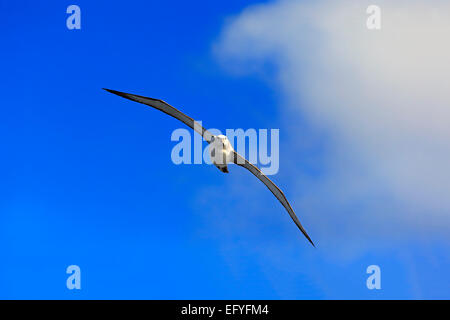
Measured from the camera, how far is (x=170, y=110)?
Answer: 62.7 feet

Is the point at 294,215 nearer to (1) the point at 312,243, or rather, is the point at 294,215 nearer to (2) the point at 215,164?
(1) the point at 312,243

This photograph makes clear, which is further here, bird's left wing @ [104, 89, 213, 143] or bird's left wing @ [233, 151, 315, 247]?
bird's left wing @ [233, 151, 315, 247]

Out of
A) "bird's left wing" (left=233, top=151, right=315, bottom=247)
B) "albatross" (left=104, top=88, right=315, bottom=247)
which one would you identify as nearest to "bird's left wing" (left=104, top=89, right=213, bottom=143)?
"albatross" (left=104, top=88, right=315, bottom=247)

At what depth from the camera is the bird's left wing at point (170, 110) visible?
18656 millimetres

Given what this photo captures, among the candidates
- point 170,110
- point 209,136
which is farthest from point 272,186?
point 170,110

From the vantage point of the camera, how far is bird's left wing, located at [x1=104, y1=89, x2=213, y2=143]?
18.7m

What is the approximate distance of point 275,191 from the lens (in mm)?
22359

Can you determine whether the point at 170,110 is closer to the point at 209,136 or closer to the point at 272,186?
the point at 209,136

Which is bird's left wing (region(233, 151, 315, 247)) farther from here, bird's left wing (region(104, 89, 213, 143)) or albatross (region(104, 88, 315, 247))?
bird's left wing (region(104, 89, 213, 143))
